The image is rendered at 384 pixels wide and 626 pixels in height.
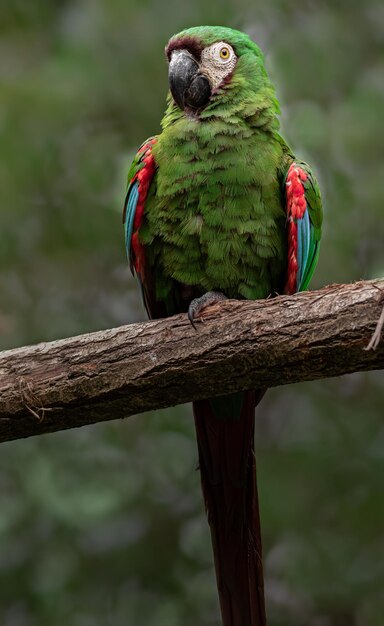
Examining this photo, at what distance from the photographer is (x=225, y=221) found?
9.40ft

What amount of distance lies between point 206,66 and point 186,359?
1158mm

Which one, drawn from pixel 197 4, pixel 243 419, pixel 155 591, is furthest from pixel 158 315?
pixel 197 4

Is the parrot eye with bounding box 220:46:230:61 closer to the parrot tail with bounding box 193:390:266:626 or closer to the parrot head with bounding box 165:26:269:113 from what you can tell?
the parrot head with bounding box 165:26:269:113

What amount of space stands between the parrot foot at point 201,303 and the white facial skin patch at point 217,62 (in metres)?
0.70

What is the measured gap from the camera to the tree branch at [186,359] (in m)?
2.20

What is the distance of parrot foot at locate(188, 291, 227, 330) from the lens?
2457 mm

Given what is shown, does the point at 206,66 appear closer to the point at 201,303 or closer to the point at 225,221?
the point at 225,221

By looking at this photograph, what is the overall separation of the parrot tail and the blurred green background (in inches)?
16.9

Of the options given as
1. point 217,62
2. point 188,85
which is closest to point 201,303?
point 188,85

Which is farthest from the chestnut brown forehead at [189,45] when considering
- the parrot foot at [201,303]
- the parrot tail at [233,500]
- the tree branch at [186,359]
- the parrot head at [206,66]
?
the parrot tail at [233,500]

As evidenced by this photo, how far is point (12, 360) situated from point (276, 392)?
1.71 meters

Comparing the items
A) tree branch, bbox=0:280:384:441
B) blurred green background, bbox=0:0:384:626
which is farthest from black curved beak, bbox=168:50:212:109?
tree branch, bbox=0:280:384:441

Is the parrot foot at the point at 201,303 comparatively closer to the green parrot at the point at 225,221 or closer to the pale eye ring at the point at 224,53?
the green parrot at the point at 225,221

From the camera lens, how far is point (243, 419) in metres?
3.02
